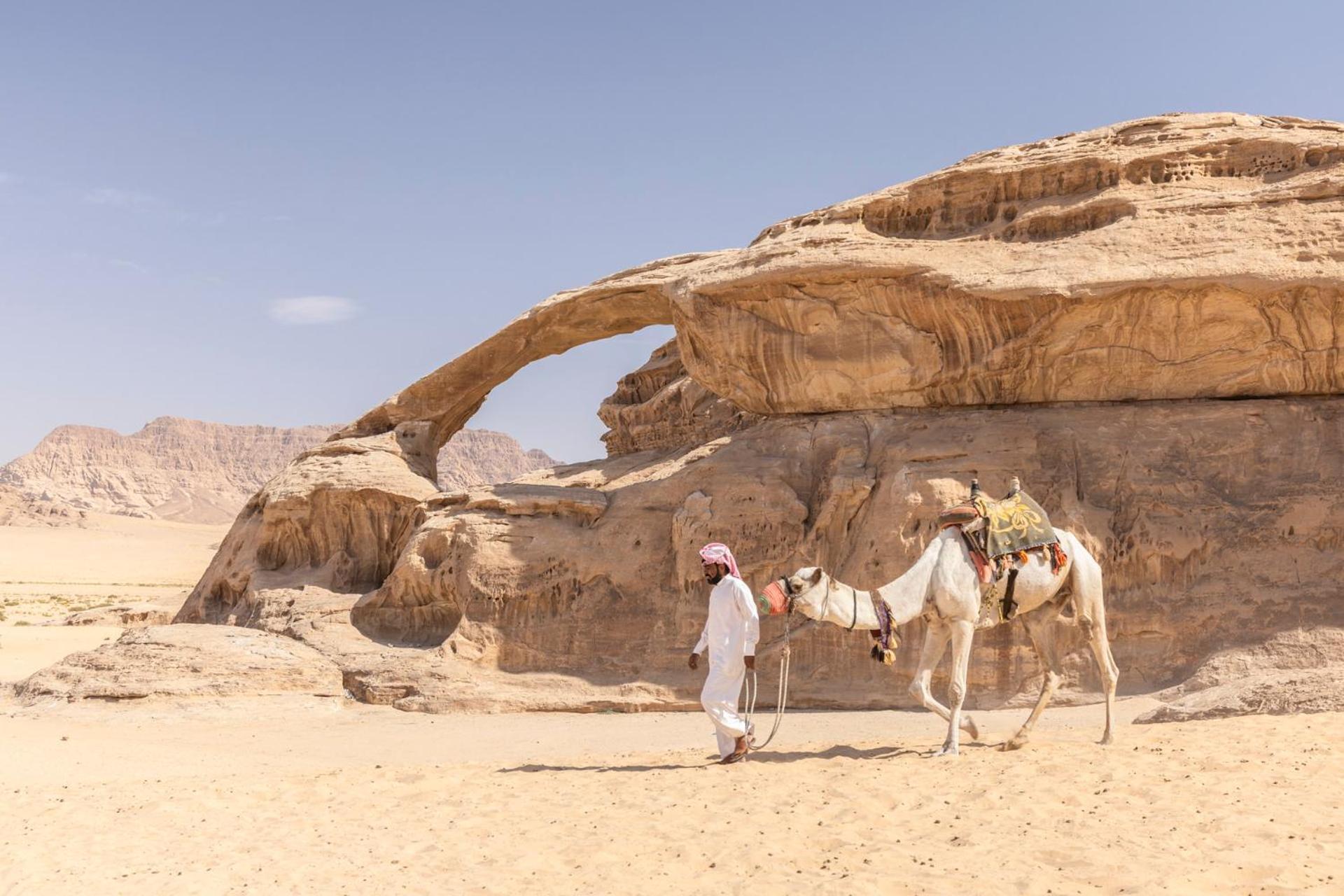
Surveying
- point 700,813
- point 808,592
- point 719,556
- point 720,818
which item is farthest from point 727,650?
point 720,818

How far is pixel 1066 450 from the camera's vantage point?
12.1 metres

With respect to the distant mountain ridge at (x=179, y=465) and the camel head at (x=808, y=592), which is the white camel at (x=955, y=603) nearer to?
the camel head at (x=808, y=592)

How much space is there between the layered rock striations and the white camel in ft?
7.80

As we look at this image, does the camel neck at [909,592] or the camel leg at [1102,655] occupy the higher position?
the camel neck at [909,592]

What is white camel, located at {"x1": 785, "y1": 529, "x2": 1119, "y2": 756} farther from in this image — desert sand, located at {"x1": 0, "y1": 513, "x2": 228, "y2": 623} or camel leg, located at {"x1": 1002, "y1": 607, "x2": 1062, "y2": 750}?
desert sand, located at {"x1": 0, "y1": 513, "x2": 228, "y2": 623}

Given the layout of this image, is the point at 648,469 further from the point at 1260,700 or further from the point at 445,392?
the point at 1260,700

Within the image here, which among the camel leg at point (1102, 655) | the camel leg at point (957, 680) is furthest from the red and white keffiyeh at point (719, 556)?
the camel leg at point (1102, 655)

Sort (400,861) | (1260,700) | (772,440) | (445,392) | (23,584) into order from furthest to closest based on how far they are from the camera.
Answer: (23,584), (445,392), (772,440), (1260,700), (400,861)

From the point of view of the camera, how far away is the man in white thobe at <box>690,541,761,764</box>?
8.52 meters

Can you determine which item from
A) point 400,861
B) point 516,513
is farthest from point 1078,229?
point 400,861

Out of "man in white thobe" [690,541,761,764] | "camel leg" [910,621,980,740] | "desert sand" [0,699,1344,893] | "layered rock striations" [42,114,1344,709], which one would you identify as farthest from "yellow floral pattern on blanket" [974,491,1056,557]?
"layered rock striations" [42,114,1344,709]

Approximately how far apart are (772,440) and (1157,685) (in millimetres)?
5289

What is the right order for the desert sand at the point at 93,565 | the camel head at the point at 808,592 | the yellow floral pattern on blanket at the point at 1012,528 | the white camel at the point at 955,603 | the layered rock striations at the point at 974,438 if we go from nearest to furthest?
the camel head at the point at 808,592, the white camel at the point at 955,603, the yellow floral pattern on blanket at the point at 1012,528, the layered rock striations at the point at 974,438, the desert sand at the point at 93,565

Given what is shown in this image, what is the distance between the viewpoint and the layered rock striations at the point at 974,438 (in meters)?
11.3
